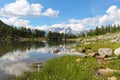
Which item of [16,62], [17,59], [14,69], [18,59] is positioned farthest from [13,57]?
[14,69]

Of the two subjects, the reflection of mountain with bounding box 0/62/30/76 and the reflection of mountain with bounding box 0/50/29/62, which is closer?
the reflection of mountain with bounding box 0/62/30/76

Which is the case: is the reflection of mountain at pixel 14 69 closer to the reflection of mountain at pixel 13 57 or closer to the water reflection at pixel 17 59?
the water reflection at pixel 17 59

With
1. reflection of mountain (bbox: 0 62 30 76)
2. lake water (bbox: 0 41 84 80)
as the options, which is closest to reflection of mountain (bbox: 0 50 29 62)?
lake water (bbox: 0 41 84 80)

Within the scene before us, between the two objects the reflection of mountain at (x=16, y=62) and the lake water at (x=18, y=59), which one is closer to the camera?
the lake water at (x=18, y=59)

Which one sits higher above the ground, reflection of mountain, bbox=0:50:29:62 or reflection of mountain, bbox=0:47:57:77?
reflection of mountain, bbox=0:50:29:62

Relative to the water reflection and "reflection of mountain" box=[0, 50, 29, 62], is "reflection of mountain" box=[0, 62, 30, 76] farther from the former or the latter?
"reflection of mountain" box=[0, 50, 29, 62]

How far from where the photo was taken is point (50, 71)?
2409 centimetres

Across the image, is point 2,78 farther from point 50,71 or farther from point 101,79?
point 101,79

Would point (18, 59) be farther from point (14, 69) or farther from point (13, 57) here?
point (14, 69)

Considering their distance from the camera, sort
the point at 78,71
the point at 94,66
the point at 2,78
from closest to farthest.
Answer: the point at 78,71 → the point at 2,78 → the point at 94,66

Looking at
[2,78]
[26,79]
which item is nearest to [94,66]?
[26,79]

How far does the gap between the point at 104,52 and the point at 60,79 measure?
27011mm

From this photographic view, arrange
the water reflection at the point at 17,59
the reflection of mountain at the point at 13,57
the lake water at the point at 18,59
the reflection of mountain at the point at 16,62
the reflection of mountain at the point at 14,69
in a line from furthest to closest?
the reflection of mountain at the point at 13,57
the reflection of mountain at the point at 16,62
the water reflection at the point at 17,59
the lake water at the point at 18,59
the reflection of mountain at the point at 14,69

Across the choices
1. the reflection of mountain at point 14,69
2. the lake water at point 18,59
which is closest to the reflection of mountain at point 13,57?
the lake water at point 18,59
